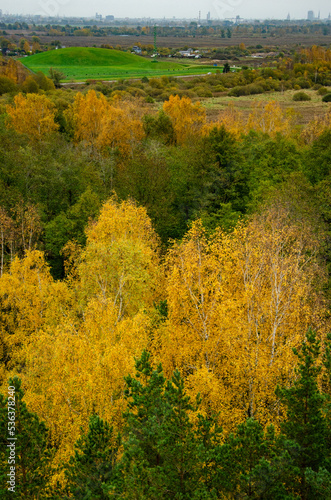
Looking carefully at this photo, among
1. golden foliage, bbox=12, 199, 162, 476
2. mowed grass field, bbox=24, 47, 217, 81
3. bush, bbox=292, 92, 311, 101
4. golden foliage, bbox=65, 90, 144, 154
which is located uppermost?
mowed grass field, bbox=24, 47, 217, 81

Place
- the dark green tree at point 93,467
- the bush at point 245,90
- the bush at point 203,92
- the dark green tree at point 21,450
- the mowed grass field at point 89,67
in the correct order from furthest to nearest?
the mowed grass field at point 89,67 → the bush at point 245,90 → the bush at point 203,92 → the dark green tree at point 21,450 → the dark green tree at point 93,467

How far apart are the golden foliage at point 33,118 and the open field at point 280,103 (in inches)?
1719

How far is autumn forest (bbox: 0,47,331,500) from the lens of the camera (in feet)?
45.1

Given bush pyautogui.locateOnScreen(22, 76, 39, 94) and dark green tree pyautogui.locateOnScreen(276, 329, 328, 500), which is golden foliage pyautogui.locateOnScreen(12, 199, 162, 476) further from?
bush pyautogui.locateOnScreen(22, 76, 39, 94)

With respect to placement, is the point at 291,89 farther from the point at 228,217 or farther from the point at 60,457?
the point at 60,457

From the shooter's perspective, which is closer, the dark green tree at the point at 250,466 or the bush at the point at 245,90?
the dark green tree at the point at 250,466

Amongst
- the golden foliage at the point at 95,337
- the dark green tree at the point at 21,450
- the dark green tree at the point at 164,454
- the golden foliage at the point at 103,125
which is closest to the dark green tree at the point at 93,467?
the dark green tree at the point at 164,454

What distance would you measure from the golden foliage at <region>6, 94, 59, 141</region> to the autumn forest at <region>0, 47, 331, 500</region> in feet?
0.96

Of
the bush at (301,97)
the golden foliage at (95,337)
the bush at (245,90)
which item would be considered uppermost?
the bush at (245,90)

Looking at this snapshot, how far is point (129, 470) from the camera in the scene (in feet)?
43.8

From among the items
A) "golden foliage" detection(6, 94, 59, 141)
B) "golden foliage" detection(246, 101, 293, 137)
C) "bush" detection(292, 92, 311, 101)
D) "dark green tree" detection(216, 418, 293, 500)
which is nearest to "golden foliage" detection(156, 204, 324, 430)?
"dark green tree" detection(216, 418, 293, 500)

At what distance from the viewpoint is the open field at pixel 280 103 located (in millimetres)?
103188

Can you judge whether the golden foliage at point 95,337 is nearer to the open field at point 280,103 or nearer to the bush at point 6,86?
the bush at point 6,86

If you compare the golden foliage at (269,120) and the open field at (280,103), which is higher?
the open field at (280,103)
